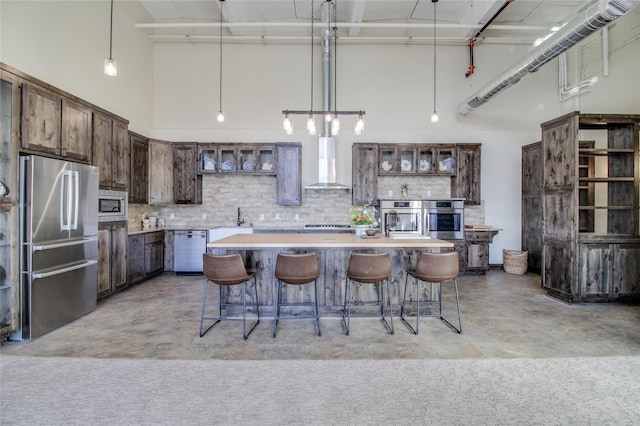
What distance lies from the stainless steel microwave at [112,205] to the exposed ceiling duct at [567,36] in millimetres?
6882

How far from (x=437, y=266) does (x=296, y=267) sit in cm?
154

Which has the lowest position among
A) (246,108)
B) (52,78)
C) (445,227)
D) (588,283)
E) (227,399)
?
(227,399)

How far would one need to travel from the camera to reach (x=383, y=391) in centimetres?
225

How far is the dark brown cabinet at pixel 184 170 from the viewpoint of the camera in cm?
628

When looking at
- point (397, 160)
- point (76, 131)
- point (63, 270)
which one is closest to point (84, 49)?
point (76, 131)

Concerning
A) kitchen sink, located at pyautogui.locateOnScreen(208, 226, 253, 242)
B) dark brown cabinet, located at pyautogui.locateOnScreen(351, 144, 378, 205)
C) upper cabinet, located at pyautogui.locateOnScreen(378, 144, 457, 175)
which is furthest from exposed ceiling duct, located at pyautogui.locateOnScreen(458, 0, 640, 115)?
kitchen sink, located at pyautogui.locateOnScreen(208, 226, 253, 242)

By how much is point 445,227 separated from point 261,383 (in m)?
4.92

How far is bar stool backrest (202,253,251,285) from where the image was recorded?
10.2 ft

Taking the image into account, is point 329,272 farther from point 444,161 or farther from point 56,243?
point 444,161

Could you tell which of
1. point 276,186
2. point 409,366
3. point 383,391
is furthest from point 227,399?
point 276,186

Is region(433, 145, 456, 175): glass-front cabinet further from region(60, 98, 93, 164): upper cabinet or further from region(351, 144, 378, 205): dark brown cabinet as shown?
region(60, 98, 93, 164): upper cabinet

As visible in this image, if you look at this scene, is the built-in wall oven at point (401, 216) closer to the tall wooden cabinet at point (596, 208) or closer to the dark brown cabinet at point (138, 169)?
the tall wooden cabinet at point (596, 208)

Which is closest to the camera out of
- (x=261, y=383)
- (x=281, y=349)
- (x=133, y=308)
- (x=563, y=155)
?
(x=261, y=383)

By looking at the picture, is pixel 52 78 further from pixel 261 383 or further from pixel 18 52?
pixel 261 383
